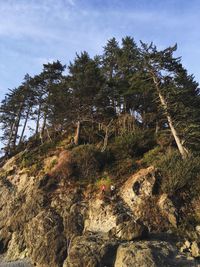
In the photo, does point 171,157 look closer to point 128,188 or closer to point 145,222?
point 128,188

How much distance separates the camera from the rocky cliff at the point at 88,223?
14.4 meters

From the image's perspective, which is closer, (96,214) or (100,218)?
(100,218)

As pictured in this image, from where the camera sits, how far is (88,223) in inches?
743

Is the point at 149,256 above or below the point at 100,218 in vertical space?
below

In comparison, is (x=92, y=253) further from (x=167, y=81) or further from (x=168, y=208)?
(x=167, y=81)

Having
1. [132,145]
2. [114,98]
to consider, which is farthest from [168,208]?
[114,98]

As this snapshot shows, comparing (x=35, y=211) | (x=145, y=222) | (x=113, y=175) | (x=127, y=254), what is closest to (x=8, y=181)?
(x=35, y=211)

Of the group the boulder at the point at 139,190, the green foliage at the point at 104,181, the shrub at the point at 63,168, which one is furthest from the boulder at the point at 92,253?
the shrub at the point at 63,168

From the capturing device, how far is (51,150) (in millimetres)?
31109

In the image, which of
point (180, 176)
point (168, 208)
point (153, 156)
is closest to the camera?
point (168, 208)

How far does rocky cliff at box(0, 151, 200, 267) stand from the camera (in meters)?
14.4

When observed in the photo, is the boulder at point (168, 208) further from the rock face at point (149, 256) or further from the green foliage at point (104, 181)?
the green foliage at point (104, 181)

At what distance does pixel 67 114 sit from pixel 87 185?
1160 cm

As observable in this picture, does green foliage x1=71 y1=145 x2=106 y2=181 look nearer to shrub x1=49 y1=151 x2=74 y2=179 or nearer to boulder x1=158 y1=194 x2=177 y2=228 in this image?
shrub x1=49 y1=151 x2=74 y2=179
